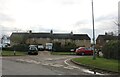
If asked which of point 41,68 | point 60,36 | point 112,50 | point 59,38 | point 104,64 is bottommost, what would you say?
point 41,68

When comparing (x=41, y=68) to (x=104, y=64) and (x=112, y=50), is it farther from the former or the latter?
(x=112, y=50)

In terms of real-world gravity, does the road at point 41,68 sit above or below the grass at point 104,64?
below

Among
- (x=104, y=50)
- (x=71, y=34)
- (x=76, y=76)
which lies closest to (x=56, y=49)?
(x=104, y=50)

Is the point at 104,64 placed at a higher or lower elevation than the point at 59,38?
lower

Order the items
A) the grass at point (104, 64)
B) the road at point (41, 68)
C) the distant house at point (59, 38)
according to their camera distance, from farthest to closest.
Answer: the distant house at point (59, 38), the grass at point (104, 64), the road at point (41, 68)

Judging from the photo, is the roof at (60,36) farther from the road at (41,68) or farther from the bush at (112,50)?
the road at (41,68)

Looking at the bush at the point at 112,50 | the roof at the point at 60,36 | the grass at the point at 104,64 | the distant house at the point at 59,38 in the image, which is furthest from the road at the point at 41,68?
the roof at the point at 60,36

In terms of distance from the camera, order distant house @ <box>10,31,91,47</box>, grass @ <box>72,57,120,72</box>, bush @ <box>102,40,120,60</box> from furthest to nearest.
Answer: distant house @ <box>10,31,91,47</box> → bush @ <box>102,40,120,60</box> → grass @ <box>72,57,120,72</box>

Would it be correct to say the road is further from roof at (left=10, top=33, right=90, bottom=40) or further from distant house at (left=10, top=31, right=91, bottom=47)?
roof at (left=10, top=33, right=90, bottom=40)

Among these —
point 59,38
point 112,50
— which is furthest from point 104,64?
point 59,38

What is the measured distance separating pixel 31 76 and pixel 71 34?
87846mm

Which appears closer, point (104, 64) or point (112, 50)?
point (104, 64)

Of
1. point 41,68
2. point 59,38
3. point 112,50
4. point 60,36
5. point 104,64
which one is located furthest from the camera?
point 60,36

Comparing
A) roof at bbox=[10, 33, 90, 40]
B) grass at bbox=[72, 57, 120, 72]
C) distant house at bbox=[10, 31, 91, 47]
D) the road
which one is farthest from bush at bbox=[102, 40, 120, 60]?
roof at bbox=[10, 33, 90, 40]
